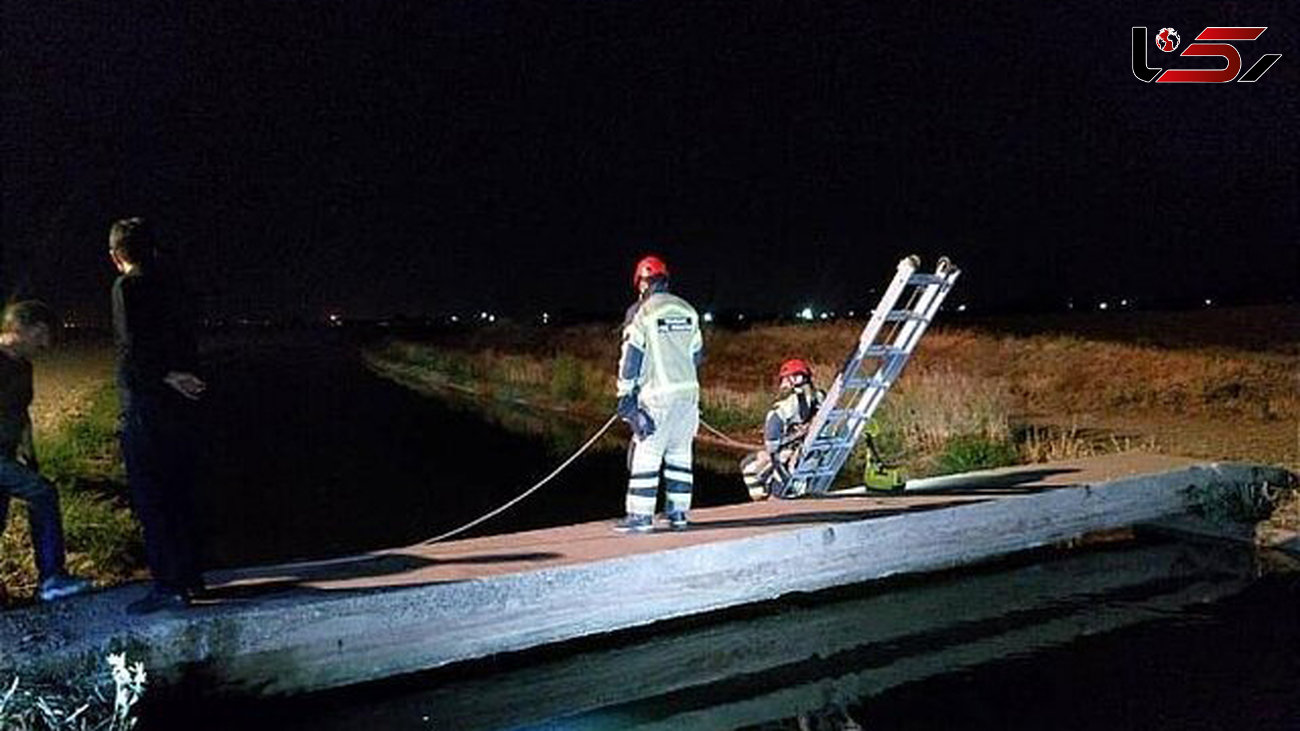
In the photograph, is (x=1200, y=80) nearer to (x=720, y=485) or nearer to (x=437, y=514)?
(x=720, y=485)

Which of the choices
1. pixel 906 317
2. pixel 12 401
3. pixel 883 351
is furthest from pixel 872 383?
pixel 12 401

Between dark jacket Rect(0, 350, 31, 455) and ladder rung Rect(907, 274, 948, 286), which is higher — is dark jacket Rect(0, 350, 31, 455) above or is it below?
below

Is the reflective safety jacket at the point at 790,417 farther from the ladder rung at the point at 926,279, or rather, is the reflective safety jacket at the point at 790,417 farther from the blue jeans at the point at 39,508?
the blue jeans at the point at 39,508

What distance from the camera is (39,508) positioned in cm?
601

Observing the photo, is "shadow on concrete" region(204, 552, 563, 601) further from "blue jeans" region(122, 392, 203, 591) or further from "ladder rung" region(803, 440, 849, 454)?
"ladder rung" region(803, 440, 849, 454)

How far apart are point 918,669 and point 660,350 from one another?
9.10 feet

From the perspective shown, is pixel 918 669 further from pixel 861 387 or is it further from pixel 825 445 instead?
pixel 861 387

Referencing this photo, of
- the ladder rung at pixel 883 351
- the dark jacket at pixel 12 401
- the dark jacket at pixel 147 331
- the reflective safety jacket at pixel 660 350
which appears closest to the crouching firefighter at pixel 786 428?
the ladder rung at pixel 883 351

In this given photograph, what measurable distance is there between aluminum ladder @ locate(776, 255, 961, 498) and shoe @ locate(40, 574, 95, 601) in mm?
5441

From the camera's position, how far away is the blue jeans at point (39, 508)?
5.86 metres

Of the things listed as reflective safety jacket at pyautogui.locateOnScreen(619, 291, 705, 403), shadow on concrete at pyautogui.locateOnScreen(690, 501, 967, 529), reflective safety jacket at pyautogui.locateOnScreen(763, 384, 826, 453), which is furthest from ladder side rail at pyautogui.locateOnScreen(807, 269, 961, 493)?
reflective safety jacket at pyautogui.locateOnScreen(619, 291, 705, 403)

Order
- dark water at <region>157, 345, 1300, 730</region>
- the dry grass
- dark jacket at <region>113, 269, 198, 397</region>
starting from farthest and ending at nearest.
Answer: the dry grass → dark water at <region>157, 345, 1300, 730</region> → dark jacket at <region>113, 269, 198, 397</region>

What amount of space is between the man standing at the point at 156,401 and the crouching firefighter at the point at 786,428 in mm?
4966

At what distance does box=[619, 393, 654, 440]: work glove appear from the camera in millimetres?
7504
